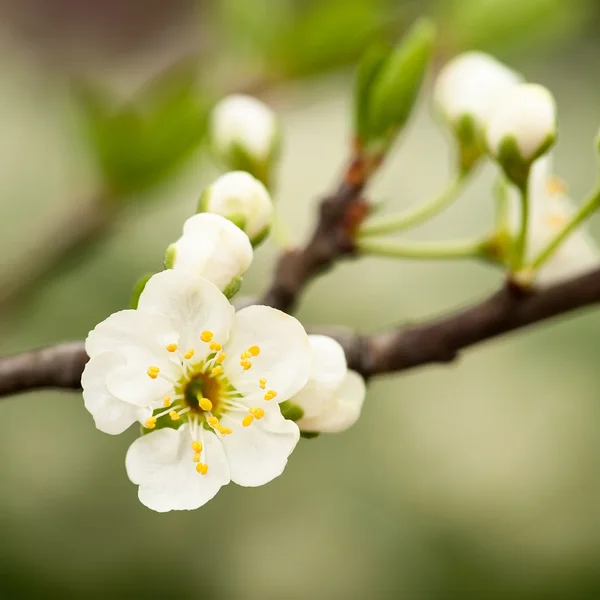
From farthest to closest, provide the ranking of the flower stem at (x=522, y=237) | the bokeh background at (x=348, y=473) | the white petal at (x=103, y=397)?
1. the bokeh background at (x=348, y=473)
2. the flower stem at (x=522, y=237)
3. the white petal at (x=103, y=397)

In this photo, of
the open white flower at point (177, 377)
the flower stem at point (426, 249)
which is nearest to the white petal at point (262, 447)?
the open white flower at point (177, 377)

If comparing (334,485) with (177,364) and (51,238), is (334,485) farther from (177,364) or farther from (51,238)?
(177,364)

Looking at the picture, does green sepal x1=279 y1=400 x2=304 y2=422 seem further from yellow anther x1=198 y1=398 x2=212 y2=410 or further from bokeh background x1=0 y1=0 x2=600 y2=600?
bokeh background x1=0 y1=0 x2=600 y2=600

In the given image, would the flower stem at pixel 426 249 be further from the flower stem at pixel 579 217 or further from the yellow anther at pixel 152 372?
the yellow anther at pixel 152 372

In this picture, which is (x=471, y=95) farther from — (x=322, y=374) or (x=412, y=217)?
(x=322, y=374)

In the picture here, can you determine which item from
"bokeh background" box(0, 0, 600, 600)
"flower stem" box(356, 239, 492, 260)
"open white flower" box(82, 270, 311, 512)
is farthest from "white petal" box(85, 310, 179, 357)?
"bokeh background" box(0, 0, 600, 600)

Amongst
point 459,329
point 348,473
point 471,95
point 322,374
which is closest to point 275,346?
point 322,374
